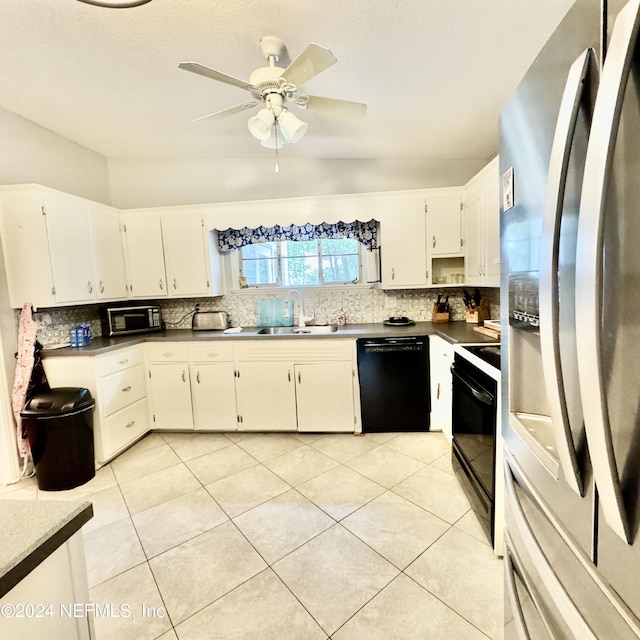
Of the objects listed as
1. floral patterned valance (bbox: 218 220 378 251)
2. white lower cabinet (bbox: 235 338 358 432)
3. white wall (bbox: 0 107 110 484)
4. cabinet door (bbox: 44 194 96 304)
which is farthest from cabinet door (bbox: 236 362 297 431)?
white wall (bbox: 0 107 110 484)

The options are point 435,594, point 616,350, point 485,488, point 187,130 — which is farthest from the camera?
point 187,130

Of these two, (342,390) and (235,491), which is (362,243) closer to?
Result: (342,390)

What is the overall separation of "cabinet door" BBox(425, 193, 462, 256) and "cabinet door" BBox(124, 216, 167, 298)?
8.73 ft

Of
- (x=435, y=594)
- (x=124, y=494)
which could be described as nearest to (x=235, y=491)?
(x=124, y=494)

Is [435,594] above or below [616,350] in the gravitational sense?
below

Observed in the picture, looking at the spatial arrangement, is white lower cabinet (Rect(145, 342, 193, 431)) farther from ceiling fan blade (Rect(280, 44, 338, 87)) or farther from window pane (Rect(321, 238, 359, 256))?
ceiling fan blade (Rect(280, 44, 338, 87))

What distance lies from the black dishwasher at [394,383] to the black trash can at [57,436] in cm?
217

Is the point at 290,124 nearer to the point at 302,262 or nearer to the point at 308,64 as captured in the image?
the point at 308,64

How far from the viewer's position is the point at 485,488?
5.52ft

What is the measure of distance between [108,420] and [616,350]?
3.14 metres

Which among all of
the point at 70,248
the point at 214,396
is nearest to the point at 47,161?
the point at 70,248

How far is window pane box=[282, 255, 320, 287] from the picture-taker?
3.57 meters

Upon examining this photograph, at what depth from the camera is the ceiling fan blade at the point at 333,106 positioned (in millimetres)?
1808

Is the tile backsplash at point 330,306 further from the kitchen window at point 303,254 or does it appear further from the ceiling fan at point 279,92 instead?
the ceiling fan at point 279,92
